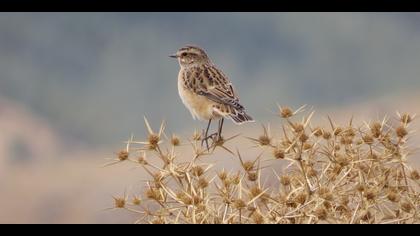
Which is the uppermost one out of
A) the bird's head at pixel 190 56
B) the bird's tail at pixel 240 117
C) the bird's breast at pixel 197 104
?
the bird's head at pixel 190 56

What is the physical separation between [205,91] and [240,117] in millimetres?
849

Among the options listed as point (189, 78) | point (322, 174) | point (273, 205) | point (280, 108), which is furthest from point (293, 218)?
point (189, 78)

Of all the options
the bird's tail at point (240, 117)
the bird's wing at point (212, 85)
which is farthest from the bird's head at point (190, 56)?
the bird's tail at point (240, 117)

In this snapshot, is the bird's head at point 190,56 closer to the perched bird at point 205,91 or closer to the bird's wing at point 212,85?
the perched bird at point 205,91

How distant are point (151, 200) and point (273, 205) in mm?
642

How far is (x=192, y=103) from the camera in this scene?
22.9 feet

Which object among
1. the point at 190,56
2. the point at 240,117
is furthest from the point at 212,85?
the point at 190,56

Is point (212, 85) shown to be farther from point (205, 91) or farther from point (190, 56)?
point (190, 56)

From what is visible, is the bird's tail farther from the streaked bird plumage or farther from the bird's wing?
the bird's wing

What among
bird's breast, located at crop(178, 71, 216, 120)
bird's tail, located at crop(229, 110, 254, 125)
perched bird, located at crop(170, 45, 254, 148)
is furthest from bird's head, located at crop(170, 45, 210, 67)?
bird's tail, located at crop(229, 110, 254, 125)

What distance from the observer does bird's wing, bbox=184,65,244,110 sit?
664cm

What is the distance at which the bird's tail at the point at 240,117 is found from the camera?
609cm

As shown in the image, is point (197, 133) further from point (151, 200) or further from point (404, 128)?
point (404, 128)

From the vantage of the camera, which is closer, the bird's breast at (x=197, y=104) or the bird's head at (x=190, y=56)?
the bird's breast at (x=197, y=104)
